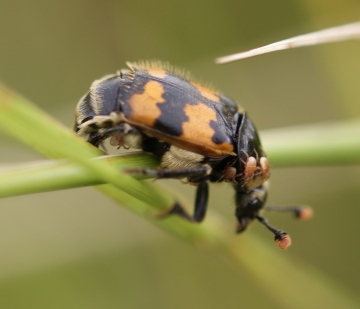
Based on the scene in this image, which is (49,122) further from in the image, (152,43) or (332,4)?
(152,43)

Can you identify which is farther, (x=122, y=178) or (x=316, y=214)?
(x=316, y=214)

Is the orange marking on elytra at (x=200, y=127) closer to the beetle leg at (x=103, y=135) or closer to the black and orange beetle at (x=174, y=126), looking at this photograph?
A: the black and orange beetle at (x=174, y=126)

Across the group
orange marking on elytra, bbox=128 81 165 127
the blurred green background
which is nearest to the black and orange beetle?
orange marking on elytra, bbox=128 81 165 127

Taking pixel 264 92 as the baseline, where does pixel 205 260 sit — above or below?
below

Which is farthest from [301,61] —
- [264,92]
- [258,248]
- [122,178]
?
[122,178]

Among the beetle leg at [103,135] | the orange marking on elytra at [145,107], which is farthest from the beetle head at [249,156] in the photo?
the beetle leg at [103,135]

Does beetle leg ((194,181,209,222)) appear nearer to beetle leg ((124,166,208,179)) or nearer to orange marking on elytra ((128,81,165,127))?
beetle leg ((124,166,208,179))

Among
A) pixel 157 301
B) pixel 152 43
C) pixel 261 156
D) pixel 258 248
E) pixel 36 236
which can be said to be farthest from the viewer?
pixel 152 43

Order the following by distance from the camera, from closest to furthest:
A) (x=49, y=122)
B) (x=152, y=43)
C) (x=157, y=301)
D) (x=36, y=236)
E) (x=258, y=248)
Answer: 1. (x=49, y=122)
2. (x=258, y=248)
3. (x=36, y=236)
4. (x=157, y=301)
5. (x=152, y=43)
